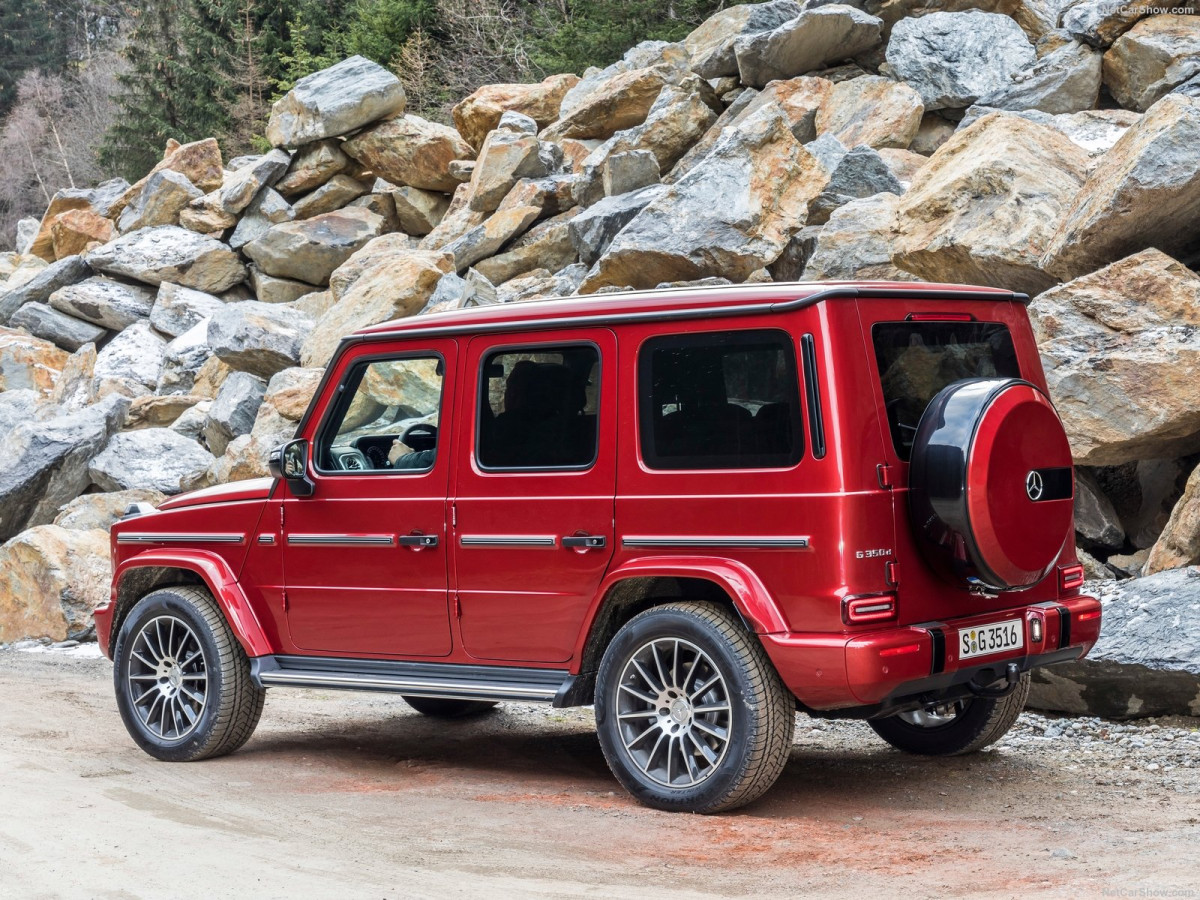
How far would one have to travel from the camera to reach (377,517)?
246 inches

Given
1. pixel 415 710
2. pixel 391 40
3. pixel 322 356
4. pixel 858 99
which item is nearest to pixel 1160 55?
pixel 858 99

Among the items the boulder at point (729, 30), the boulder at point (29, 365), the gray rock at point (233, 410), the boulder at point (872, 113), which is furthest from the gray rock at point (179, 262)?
the boulder at point (872, 113)

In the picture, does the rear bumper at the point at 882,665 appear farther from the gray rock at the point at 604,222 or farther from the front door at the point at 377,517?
the gray rock at the point at 604,222

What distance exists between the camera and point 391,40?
3161 centimetres

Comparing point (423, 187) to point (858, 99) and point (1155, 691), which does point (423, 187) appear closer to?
point (858, 99)

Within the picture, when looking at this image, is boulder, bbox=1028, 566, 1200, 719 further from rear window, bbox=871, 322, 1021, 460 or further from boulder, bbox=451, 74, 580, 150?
boulder, bbox=451, 74, 580, 150

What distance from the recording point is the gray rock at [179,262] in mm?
22172

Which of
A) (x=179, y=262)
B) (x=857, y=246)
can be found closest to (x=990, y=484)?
(x=857, y=246)

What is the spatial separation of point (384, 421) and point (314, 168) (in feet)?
57.3

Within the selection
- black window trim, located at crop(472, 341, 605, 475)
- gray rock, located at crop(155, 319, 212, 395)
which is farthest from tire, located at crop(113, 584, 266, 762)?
gray rock, located at crop(155, 319, 212, 395)

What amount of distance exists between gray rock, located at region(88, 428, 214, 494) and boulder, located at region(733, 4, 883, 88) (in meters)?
8.81

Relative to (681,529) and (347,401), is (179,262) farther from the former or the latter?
(681,529)

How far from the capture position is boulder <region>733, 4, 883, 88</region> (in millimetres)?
17578

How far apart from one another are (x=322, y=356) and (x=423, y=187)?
736cm
